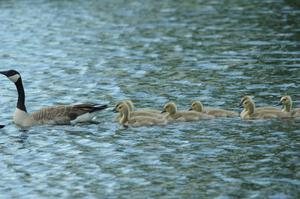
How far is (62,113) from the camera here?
2156cm

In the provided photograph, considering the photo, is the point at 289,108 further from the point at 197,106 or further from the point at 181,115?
the point at 181,115

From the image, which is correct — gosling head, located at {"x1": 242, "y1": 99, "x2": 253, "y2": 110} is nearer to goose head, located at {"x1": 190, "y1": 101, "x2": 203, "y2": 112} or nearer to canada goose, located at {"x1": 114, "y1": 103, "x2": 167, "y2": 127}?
goose head, located at {"x1": 190, "y1": 101, "x2": 203, "y2": 112}

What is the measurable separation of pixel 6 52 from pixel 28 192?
17468 millimetres

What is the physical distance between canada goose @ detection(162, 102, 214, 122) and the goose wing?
1.48 m

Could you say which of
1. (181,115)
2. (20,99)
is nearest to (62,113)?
(20,99)

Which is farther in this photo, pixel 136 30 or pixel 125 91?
pixel 136 30

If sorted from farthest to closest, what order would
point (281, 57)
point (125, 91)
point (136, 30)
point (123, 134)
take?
1. point (136, 30)
2. point (281, 57)
3. point (125, 91)
4. point (123, 134)

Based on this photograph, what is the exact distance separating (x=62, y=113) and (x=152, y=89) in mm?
3901

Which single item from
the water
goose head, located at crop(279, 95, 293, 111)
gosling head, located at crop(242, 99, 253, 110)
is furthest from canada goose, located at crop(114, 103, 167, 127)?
goose head, located at crop(279, 95, 293, 111)

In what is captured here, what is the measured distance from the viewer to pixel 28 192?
15.9m

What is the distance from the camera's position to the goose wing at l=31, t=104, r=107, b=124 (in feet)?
70.5

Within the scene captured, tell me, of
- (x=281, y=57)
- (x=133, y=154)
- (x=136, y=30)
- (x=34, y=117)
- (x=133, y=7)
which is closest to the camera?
(x=133, y=154)

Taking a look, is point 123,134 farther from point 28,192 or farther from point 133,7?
point 133,7

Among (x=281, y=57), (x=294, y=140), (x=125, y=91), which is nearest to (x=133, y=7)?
(x=281, y=57)
